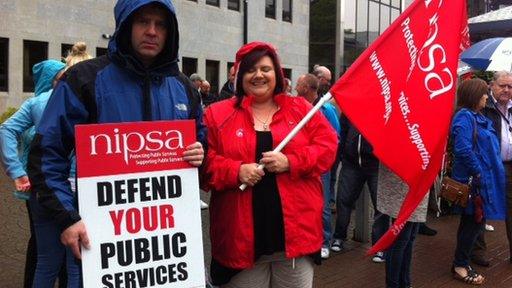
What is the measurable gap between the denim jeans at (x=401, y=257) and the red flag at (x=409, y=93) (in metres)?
1.13

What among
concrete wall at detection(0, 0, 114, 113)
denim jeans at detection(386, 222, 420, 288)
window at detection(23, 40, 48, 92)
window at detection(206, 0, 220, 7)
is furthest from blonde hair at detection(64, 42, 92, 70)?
window at detection(206, 0, 220, 7)

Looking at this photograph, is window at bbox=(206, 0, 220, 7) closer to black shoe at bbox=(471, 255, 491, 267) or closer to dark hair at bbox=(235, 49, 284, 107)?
black shoe at bbox=(471, 255, 491, 267)

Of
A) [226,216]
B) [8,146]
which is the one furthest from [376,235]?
[8,146]

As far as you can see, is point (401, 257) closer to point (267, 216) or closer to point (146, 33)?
point (267, 216)

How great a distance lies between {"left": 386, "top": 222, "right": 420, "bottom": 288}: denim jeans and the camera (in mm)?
4653

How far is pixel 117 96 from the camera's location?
261cm

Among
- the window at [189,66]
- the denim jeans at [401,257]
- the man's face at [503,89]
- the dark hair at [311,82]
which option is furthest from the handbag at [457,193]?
the window at [189,66]

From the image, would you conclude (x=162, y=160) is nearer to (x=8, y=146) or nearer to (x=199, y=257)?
(x=199, y=257)

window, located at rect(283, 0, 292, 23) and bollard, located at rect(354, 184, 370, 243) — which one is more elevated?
window, located at rect(283, 0, 292, 23)

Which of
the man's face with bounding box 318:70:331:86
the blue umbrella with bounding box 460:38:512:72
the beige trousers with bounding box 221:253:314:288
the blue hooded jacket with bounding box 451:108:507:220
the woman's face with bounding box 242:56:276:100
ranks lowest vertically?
the beige trousers with bounding box 221:253:314:288

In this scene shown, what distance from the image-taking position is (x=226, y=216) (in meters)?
3.11

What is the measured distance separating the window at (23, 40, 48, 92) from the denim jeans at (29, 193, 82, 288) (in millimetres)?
15237

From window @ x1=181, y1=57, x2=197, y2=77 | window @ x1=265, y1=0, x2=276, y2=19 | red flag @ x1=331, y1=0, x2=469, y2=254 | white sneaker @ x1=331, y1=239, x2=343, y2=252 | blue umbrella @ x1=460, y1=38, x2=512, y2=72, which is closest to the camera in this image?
red flag @ x1=331, y1=0, x2=469, y2=254

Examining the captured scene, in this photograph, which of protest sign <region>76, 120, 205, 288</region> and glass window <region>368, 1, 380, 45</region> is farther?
glass window <region>368, 1, 380, 45</region>
